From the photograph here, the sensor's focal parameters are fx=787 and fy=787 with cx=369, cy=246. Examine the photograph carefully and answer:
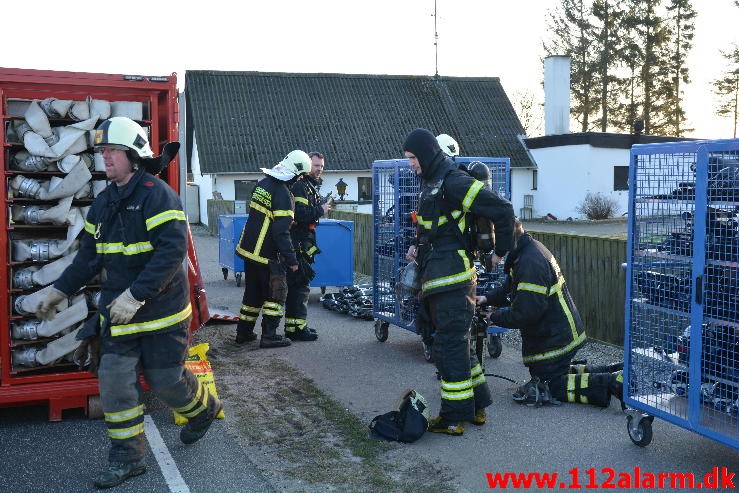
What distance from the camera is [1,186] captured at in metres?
5.85

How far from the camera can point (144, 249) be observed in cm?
488

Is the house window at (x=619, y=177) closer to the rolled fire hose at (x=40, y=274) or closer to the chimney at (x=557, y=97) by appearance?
the chimney at (x=557, y=97)

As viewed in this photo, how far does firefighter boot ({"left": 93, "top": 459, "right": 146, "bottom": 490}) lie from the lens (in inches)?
185

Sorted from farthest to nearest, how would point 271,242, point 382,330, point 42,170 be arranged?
point 382,330 → point 271,242 → point 42,170

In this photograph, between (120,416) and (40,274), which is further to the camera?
(40,274)

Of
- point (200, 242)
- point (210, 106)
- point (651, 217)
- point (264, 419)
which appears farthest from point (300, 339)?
point (210, 106)

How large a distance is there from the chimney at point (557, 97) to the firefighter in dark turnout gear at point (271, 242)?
27.1 metres

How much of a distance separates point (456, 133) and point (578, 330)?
2999 cm

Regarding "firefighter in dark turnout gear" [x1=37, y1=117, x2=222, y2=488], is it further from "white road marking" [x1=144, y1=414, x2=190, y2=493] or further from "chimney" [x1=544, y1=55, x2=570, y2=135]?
"chimney" [x1=544, y1=55, x2=570, y2=135]

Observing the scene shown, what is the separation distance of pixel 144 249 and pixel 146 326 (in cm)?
48

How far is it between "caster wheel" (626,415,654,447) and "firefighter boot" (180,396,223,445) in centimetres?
284

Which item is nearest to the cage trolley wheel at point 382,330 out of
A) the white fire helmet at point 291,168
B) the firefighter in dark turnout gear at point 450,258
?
the white fire helmet at point 291,168

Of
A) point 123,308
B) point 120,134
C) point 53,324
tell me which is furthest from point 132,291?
point 53,324

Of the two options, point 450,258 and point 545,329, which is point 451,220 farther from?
point 545,329
